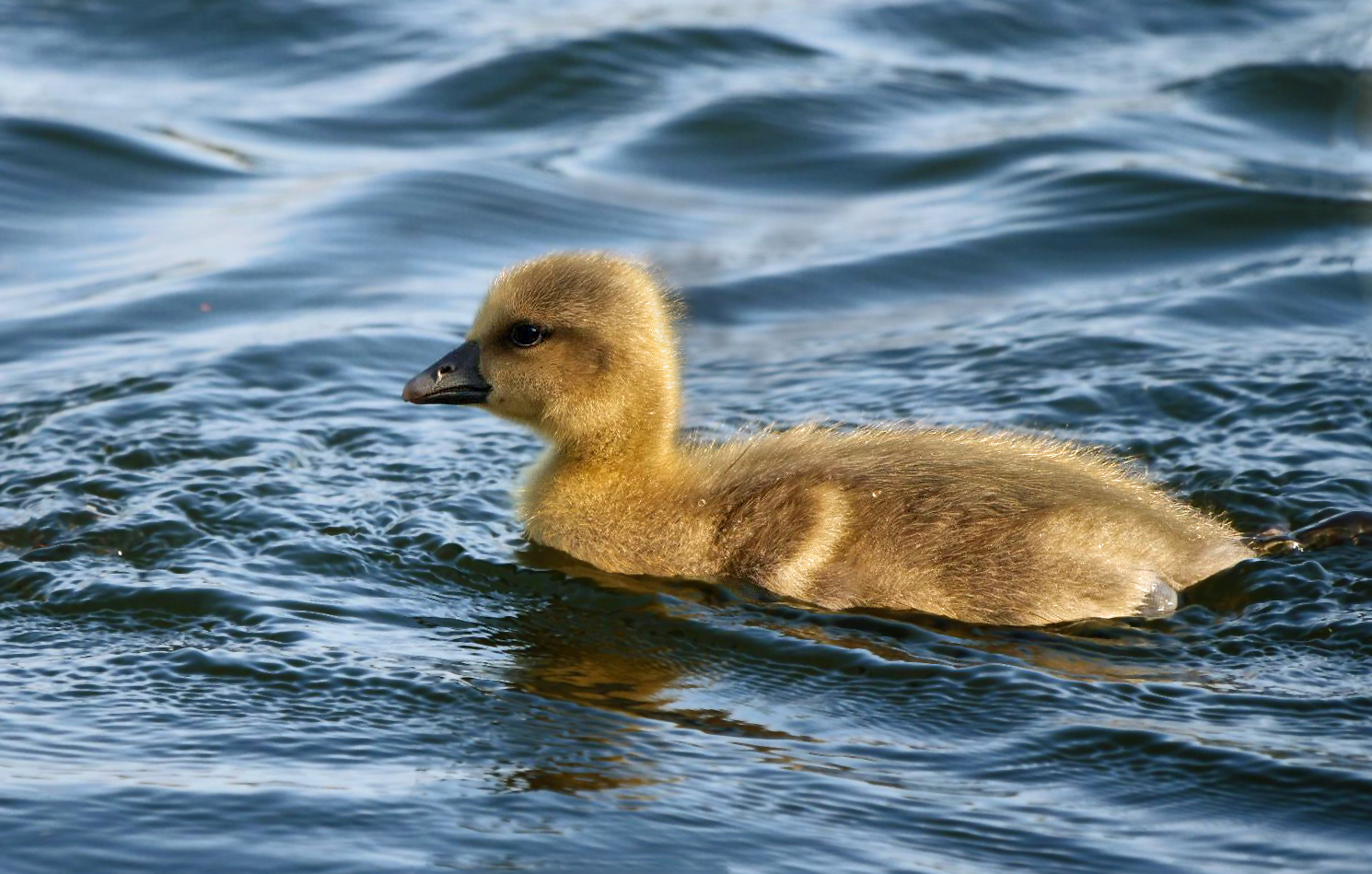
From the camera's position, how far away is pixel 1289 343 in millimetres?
8484

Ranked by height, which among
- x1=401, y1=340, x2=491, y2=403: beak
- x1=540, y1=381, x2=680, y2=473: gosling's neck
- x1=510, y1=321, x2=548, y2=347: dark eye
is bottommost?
x1=540, y1=381, x2=680, y2=473: gosling's neck

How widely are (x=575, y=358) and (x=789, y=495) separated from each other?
0.84 m

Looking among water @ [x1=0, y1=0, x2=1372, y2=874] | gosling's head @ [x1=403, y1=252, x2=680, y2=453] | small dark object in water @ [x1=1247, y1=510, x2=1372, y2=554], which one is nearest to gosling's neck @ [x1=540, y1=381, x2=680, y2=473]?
gosling's head @ [x1=403, y1=252, x2=680, y2=453]

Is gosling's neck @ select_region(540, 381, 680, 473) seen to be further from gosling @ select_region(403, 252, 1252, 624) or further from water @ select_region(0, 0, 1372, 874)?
water @ select_region(0, 0, 1372, 874)

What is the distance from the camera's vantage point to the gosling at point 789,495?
5828 mm

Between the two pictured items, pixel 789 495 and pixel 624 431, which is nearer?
pixel 789 495

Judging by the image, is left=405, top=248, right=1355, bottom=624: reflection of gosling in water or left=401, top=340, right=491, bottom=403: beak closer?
left=405, top=248, right=1355, bottom=624: reflection of gosling in water

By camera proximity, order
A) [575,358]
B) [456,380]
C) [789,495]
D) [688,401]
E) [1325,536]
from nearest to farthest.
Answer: [789,495] → [1325,536] → [575,358] → [456,380] → [688,401]

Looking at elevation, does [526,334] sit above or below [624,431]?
above

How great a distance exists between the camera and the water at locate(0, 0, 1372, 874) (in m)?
4.80

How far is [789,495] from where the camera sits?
238 inches

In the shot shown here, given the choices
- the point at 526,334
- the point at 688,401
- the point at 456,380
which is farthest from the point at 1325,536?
the point at 688,401

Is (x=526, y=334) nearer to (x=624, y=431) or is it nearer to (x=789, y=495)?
(x=624, y=431)

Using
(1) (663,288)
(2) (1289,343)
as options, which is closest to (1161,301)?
(2) (1289,343)
